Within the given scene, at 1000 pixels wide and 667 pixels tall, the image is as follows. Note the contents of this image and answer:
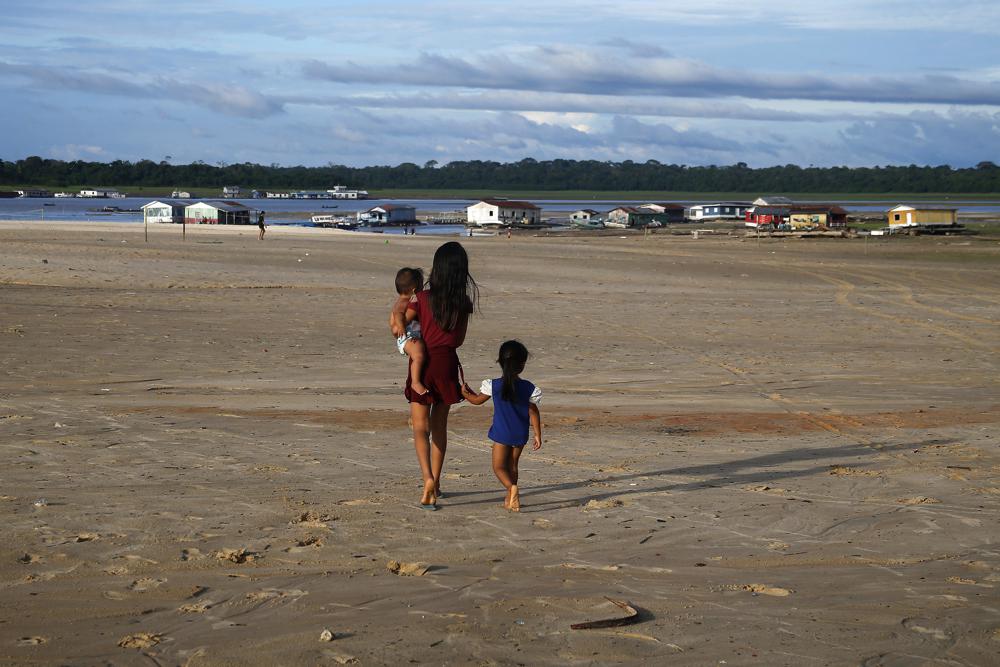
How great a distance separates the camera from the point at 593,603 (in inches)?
214

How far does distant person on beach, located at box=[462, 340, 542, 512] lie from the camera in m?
7.27

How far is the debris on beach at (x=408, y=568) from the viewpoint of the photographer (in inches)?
230

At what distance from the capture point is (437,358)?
23.7ft

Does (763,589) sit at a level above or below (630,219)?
below

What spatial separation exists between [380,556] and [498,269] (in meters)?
29.0

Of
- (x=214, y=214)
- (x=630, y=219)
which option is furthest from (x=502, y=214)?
(x=214, y=214)

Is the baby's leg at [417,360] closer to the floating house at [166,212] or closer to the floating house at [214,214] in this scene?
the floating house at [214,214]

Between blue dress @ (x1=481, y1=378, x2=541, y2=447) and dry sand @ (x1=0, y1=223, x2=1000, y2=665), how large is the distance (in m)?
0.47

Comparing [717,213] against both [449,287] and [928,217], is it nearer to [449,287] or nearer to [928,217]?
[928,217]

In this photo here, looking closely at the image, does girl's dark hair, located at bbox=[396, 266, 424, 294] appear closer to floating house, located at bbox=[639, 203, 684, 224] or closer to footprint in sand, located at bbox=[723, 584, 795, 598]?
footprint in sand, located at bbox=[723, 584, 795, 598]

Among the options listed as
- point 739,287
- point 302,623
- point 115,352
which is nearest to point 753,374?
point 115,352

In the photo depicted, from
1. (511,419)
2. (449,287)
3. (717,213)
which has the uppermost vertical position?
(717,213)

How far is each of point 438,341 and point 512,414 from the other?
663 mm

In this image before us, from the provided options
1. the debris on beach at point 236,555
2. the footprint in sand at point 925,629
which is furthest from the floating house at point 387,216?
the footprint in sand at point 925,629
